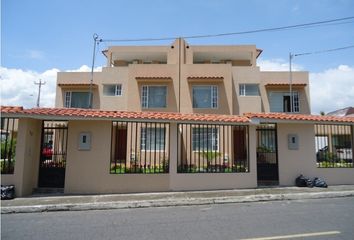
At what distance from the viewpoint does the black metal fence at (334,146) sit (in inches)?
506

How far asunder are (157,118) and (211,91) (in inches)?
461

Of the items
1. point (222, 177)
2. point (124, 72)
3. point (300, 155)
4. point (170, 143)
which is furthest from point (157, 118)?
point (124, 72)

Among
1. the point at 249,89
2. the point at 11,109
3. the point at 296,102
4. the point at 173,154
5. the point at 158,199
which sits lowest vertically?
the point at 158,199

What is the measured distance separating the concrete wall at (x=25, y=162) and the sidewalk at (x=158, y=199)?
0.64 meters

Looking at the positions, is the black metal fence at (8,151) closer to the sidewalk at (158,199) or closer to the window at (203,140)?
the sidewalk at (158,199)

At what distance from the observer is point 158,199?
30.7 feet

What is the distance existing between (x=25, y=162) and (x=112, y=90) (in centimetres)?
1426

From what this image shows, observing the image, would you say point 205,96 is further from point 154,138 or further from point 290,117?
point 290,117

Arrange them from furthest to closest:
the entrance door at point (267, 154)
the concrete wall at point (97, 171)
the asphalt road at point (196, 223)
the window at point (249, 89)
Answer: the window at point (249, 89) → the entrance door at point (267, 154) → the concrete wall at point (97, 171) → the asphalt road at point (196, 223)

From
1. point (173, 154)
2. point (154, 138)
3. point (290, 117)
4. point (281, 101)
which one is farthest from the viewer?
point (281, 101)

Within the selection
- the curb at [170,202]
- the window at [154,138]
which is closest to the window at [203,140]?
the window at [154,138]

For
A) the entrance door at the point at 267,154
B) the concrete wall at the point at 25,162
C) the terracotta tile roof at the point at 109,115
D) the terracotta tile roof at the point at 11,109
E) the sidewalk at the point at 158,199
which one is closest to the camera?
the sidewalk at the point at 158,199

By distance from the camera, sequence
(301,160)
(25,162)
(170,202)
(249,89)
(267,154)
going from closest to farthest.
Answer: (170,202) < (25,162) < (301,160) < (267,154) < (249,89)

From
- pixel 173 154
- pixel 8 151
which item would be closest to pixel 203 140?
pixel 173 154
